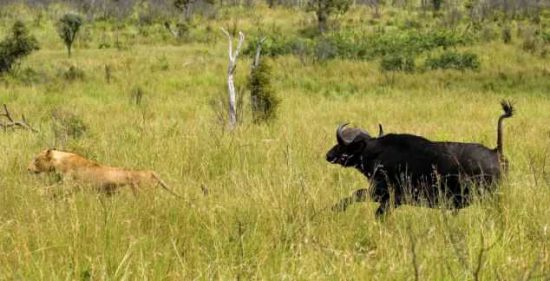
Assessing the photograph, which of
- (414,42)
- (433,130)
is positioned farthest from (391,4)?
(433,130)

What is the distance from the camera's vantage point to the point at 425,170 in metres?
5.09

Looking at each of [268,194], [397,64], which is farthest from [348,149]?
[397,64]

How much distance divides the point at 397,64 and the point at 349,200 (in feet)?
47.4

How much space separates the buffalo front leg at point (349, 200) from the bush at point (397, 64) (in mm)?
13906

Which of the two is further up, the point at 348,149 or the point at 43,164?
the point at 348,149

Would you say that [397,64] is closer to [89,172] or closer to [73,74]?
[73,74]

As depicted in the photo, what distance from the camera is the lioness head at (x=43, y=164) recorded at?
5531 mm

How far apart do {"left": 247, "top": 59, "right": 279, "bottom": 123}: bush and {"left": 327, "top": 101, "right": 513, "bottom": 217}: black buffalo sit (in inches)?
235

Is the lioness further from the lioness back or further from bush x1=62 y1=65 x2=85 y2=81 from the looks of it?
bush x1=62 y1=65 x2=85 y2=81

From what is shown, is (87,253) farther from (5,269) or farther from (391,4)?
(391,4)

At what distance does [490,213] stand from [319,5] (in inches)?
1036

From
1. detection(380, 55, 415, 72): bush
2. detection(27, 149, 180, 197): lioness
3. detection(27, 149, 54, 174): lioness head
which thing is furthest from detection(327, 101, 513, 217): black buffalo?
detection(380, 55, 415, 72): bush

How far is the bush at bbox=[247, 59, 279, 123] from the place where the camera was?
37.2 feet

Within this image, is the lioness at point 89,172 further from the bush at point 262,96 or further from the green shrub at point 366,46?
the green shrub at point 366,46
